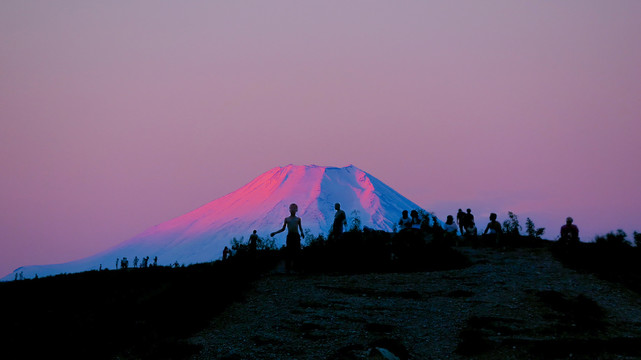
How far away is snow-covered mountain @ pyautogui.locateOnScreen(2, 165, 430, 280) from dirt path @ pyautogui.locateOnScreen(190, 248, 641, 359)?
273ft

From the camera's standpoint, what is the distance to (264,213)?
109m

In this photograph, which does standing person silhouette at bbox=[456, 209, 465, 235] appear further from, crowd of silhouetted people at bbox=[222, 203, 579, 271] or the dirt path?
the dirt path

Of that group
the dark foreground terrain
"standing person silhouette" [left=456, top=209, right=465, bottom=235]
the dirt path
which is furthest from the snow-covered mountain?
the dirt path

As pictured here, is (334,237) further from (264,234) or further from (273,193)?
(273,193)

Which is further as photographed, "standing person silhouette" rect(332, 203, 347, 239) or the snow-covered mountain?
the snow-covered mountain

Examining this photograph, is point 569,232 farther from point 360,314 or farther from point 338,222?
point 360,314

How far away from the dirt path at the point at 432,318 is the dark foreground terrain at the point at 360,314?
28 millimetres

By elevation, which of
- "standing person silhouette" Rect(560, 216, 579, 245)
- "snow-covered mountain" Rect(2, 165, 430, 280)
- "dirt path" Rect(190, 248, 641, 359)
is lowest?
"dirt path" Rect(190, 248, 641, 359)

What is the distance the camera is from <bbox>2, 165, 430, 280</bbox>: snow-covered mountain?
107 metres

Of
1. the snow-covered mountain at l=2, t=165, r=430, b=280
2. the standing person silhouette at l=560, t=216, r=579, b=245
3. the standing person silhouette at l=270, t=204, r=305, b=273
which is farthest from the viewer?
the snow-covered mountain at l=2, t=165, r=430, b=280

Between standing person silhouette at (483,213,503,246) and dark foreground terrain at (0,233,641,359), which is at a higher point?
standing person silhouette at (483,213,503,246)

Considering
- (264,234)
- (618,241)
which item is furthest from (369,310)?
(264,234)

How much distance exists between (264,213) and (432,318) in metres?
96.8

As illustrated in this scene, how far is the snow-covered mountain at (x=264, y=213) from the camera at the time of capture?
10744 cm
